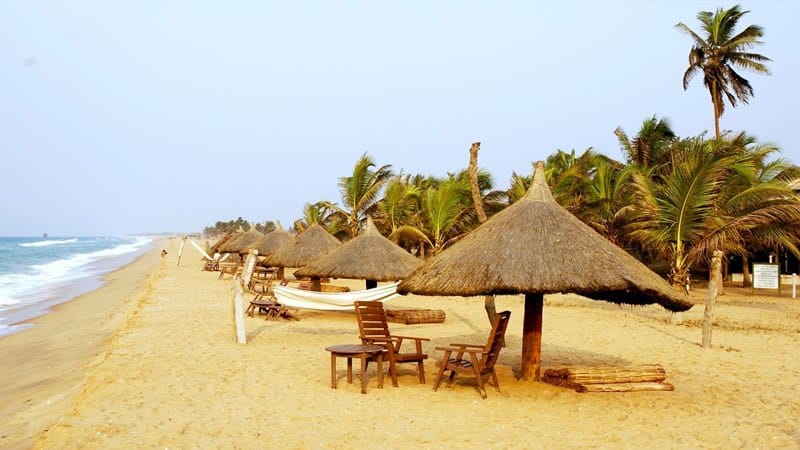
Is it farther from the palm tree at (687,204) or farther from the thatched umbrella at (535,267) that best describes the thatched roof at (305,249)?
the thatched umbrella at (535,267)

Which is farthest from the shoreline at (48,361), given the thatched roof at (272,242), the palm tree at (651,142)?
the palm tree at (651,142)

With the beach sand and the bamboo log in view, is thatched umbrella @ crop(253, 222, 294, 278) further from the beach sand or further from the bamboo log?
the bamboo log

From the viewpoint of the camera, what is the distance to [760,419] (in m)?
5.50

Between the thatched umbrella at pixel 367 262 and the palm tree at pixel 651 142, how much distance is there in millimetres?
14218

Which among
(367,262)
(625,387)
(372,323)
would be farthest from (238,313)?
(625,387)

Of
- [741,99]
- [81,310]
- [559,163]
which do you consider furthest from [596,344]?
[741,99]

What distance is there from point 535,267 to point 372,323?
2085 mm

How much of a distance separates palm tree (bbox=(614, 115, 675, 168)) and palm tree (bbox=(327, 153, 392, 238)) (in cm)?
878

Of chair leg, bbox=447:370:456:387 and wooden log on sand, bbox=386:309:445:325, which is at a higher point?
wooden log on sand, bbox=386:309:445:325

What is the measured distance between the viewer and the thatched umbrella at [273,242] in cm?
1917

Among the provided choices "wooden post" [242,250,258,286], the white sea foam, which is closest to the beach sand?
"wooden post" [242,250,258,286]

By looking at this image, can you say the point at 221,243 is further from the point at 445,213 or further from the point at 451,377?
the point at 451,377

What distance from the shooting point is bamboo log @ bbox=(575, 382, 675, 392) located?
6.27m

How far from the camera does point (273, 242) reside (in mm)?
19438
